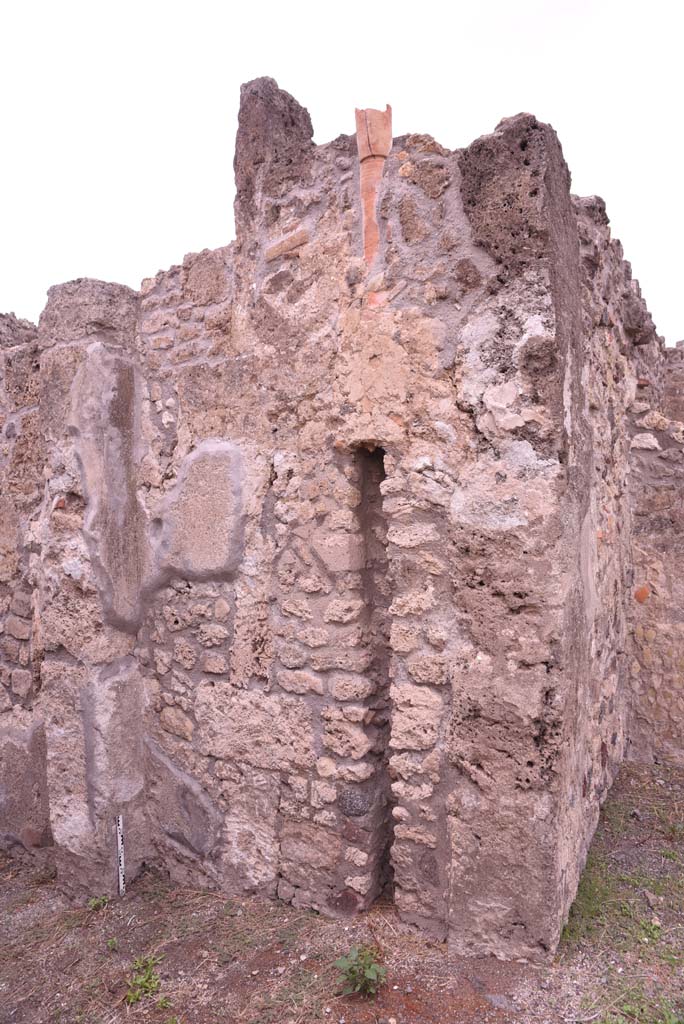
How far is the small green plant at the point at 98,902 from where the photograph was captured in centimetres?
285

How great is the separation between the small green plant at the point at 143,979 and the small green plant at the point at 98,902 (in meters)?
0.47

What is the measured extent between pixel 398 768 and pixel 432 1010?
0.68 meters

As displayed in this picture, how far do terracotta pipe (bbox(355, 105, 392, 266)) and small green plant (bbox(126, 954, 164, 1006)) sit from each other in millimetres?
2559

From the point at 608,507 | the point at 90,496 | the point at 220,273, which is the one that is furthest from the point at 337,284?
the point at 608,507

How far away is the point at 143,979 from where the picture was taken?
91.8 inches

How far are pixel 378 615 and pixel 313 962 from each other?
3.85 feet

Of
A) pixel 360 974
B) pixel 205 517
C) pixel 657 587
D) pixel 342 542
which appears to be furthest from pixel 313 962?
pixel 657 587

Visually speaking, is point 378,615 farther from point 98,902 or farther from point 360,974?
point 98,902

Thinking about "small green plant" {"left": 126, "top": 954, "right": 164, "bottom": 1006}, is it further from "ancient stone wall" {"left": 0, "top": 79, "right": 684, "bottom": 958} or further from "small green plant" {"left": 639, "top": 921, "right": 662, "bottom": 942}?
"small green plant" {"left": 639, "top": 921, "right": 662, "bottom": 942}

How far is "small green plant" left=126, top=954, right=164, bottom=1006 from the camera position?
227cm

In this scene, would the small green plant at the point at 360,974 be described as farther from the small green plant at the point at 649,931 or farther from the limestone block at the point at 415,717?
the small green plant at the point at 649,931

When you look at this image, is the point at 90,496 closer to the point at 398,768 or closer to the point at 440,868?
the point at 398,768

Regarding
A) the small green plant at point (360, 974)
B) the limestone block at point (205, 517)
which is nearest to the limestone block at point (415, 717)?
the small green plant at point (360, 974)

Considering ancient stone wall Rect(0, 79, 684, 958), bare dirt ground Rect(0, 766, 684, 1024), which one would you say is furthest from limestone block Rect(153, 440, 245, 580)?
bare dirt ground Rect(0, 766, 684, 1024)
